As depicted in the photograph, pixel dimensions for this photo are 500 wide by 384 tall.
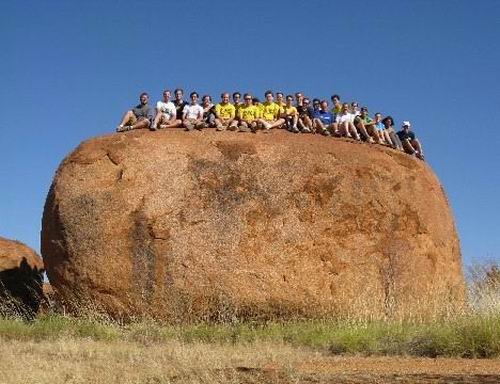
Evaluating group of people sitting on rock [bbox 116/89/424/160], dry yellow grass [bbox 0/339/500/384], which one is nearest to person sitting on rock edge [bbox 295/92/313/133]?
group of people sitting on rock [bbox 116/89/424/160]

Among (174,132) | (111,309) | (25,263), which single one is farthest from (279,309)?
(25,263)

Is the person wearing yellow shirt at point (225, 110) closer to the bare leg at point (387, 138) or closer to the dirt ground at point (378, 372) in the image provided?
the bare leg at point (387, 138)

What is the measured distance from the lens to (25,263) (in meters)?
16.5

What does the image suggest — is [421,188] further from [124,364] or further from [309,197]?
[124,364]

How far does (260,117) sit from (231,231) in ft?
8.27

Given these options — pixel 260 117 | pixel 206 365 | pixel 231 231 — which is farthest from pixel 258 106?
pixel 206 365

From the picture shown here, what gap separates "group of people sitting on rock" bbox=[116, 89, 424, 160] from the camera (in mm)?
11883

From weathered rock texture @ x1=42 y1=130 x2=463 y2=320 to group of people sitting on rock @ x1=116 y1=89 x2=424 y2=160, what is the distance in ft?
1.57

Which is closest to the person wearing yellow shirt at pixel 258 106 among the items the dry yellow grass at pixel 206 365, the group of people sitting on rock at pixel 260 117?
the group of people sitting on rock at pixel 260 117

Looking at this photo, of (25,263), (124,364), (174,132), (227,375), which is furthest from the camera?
(25,263)

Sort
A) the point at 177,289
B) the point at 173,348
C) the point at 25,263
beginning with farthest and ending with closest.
Result: the point at 25,263, the point at 177,289, the point at 173,348

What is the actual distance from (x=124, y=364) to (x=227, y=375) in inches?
66.0

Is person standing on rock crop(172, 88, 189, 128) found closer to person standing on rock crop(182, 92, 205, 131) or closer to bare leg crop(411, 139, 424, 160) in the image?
person standing on rock crop(182, 92, 205, 131)

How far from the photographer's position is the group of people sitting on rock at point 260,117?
11.9 metres
